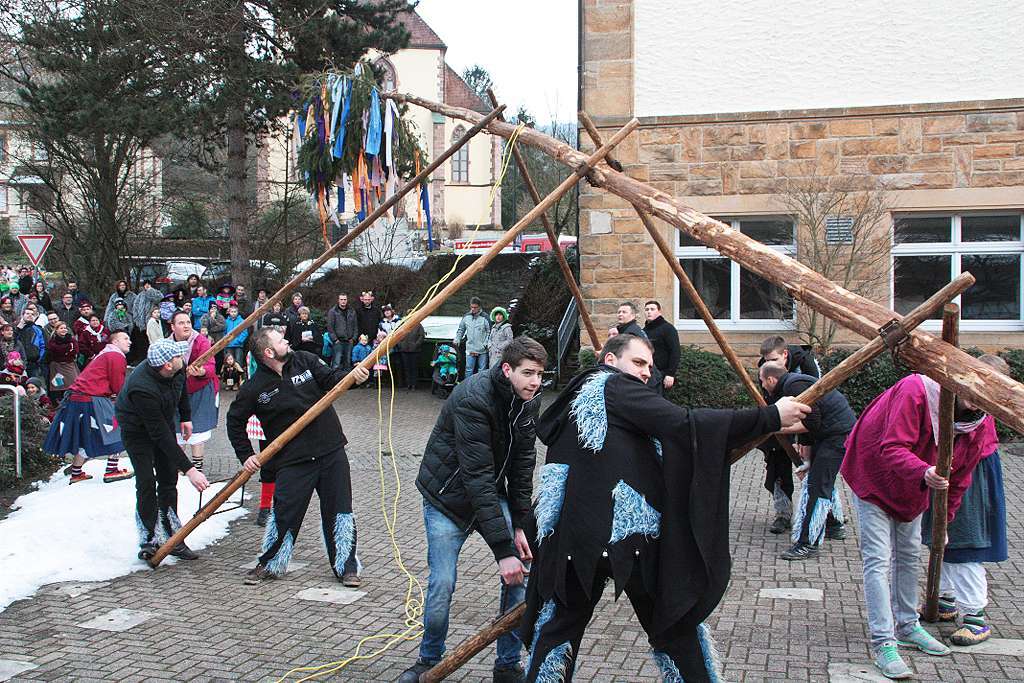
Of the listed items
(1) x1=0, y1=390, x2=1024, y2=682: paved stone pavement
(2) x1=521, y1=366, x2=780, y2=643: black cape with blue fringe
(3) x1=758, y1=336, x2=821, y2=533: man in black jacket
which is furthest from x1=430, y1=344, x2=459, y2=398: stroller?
(2) x1=521, y1=366, x2=780, y2=643: black cape with blue fringe

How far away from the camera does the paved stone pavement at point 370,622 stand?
223 inches

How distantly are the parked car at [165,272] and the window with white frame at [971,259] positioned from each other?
15.0 meters

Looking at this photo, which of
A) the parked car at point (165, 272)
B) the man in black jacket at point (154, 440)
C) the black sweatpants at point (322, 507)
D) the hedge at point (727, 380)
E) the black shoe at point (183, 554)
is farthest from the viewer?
the parked car at point (165, 272)

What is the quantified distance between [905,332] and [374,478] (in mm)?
7962

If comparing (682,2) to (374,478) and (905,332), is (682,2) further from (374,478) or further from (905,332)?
(905,332)

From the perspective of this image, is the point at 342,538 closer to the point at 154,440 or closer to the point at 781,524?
the point at 154,440

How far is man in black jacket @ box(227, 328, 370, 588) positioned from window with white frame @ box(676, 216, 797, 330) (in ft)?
27.3

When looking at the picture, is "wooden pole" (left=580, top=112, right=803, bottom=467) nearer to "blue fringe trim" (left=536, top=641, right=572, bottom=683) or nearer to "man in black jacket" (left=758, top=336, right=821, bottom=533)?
"man in black jacket" (left=758, top=336, right=821, bottom=533)

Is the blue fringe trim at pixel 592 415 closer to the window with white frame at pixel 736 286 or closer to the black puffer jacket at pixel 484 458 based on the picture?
the black puffer jacket at pixel 484 458

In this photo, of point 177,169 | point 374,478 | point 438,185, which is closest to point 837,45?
point 374,478

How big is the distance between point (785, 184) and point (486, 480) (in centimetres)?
1043


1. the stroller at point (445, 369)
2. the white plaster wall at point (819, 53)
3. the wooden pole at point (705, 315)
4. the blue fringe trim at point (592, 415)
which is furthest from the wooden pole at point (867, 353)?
the stroller at point (445, 369)

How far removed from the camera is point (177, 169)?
2842cm

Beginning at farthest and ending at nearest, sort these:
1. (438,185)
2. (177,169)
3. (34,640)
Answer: (438,185), (177,169), (34,640)
